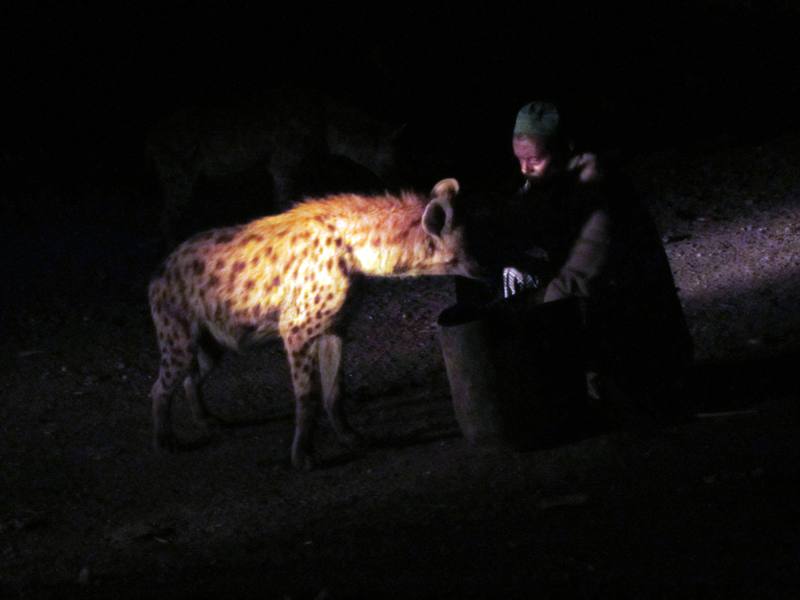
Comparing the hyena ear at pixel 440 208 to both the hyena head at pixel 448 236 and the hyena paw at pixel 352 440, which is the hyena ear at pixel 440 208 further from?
the hyena paw at pixel 352 440

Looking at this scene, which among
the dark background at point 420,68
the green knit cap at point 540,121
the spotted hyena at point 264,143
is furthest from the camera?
the dark background at point 420,68

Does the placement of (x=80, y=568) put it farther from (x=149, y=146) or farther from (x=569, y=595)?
(x=149, y=146)

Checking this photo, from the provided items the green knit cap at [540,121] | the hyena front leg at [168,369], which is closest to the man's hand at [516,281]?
the green knit cap at [540,121]

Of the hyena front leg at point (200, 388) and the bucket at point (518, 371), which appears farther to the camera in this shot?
the hyena front leg at point (200, 388)

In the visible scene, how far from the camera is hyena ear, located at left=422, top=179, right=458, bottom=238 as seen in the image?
4.03 metres

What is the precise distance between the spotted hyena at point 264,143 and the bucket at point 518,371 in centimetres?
382

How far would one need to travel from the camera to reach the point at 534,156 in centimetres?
379

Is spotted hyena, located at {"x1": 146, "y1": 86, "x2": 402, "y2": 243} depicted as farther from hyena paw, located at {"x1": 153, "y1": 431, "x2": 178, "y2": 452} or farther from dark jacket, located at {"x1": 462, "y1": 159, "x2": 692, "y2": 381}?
dark jacket, located at {"x1": 462, "y1": 159, "x2": 692, "y2": 381}

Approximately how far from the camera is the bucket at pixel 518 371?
11.8 feet

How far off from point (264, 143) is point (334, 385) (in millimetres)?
3671

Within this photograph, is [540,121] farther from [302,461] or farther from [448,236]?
[302,461]

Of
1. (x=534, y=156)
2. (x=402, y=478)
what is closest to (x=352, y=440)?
(x=402, y=478)

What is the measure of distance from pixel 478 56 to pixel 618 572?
20.9 feet

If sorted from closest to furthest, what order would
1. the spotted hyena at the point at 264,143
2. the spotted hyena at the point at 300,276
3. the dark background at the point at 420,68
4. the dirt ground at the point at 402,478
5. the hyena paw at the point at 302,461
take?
the dirt ground at the point at 402,478, the hyena paw at the point at 302,461, the spotted hyena at the point at 300,276, the spotted hyena at the point at 264,143, the dark background at the point at 420,68
